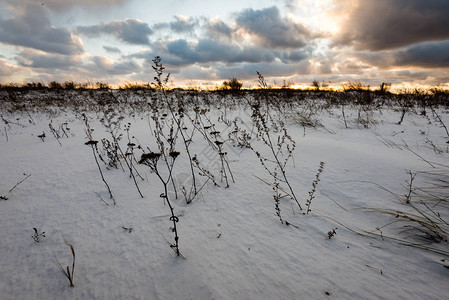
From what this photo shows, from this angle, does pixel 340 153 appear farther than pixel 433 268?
Yes

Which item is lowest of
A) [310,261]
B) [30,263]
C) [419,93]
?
[30,263]

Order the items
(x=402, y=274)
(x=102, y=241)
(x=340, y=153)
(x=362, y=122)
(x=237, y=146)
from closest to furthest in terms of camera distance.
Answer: (x=402, y=274), (x=102, y=241), (x=340, y=153), (x=237, y=146), (x=362, y=122)

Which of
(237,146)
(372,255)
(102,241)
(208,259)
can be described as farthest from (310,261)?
(237,146)

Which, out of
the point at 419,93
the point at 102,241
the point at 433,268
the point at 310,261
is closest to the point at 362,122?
the point at 433,268

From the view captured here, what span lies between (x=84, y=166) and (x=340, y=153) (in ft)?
12.4

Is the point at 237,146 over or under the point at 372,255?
over

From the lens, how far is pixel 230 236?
1601 mm

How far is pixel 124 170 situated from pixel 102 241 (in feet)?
4.74

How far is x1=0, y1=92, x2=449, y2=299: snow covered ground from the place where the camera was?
121cm

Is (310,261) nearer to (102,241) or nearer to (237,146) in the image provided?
(102,241)

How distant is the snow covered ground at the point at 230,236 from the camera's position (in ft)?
3.98

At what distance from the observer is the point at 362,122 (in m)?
4.81

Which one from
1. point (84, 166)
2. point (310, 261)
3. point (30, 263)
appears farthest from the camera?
point (84, 166)

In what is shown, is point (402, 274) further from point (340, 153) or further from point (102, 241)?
point (102, 241)
